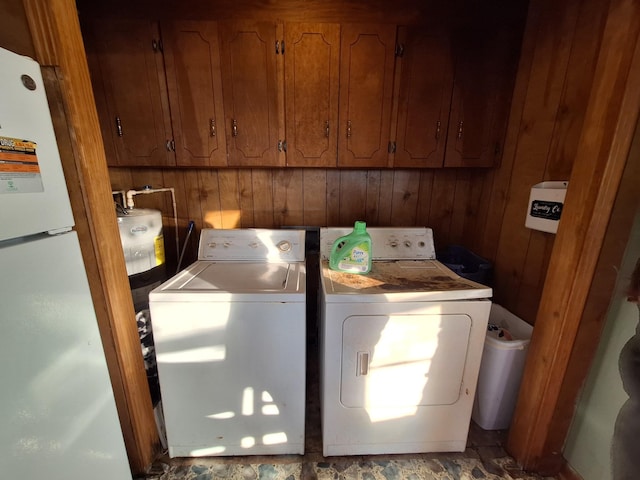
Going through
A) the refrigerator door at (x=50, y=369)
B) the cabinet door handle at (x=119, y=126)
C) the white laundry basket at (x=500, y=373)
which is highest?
the cabinet door handle at (x=119, y=126)

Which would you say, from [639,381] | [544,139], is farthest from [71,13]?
[639,381]

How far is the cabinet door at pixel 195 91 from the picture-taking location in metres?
1.49

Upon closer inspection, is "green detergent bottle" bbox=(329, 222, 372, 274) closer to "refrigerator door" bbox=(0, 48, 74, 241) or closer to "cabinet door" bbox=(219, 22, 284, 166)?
"cabinet door" bbox=(219, 22, 284, 166)

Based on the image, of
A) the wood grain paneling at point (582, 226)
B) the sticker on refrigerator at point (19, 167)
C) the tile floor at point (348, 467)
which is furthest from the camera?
the tile floor at point (348, 467)

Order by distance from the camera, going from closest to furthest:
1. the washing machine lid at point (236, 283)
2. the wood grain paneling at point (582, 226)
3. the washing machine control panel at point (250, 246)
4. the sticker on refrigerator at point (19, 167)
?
the sticker on refrigerator at point (19, 167)
the wood grain paneling at point (582, 226)
the washing machine lid at point (236, 283)
the washing machine control panel at point (250, 246)

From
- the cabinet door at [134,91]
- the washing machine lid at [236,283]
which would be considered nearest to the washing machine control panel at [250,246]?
the washing machine lid at [236,283]

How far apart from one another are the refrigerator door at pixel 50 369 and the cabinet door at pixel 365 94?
1.40 metres

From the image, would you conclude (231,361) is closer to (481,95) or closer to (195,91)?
(195,91)

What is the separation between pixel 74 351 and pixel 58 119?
772mm

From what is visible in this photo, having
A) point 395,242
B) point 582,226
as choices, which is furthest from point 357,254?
point 582,226

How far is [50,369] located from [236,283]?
0.64 m


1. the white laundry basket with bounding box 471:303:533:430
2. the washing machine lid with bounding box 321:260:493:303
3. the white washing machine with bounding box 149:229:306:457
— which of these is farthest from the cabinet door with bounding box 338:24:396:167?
the white laundry basket with bounding box 471:303:533:430

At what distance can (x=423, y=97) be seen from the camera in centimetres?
159

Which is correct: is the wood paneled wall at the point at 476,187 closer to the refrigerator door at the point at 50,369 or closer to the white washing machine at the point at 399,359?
the white washing machine at the point at 399,359
